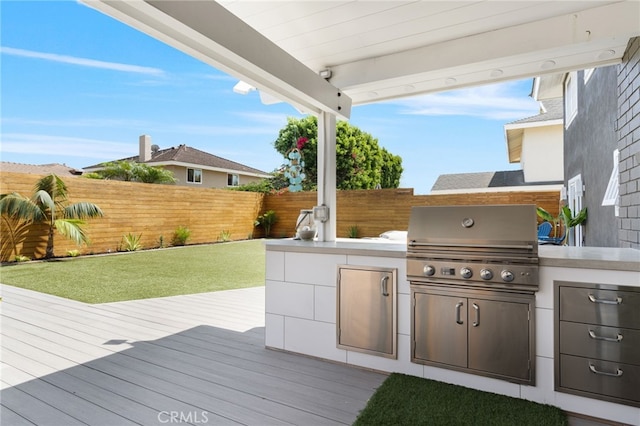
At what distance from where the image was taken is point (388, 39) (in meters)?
2.87

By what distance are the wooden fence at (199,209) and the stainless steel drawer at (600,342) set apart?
789 cm

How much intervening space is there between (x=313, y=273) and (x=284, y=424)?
1144 mm

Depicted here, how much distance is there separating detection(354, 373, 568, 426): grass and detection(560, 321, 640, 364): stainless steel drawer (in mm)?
364

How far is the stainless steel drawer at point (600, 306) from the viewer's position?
192cm

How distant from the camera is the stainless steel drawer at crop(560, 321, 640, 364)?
192 cm

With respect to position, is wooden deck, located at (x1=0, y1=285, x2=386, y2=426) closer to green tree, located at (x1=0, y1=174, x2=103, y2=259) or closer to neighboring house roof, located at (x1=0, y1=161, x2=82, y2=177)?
green tree, located at (x1=0, y1=174, x2=103, y2=259)

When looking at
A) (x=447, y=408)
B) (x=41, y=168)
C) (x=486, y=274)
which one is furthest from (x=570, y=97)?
(x=41, y=168)

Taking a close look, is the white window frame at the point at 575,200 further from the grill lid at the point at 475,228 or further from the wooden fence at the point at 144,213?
the wooden fence at the point at 144,213

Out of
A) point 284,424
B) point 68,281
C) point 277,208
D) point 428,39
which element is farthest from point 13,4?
point 284,424

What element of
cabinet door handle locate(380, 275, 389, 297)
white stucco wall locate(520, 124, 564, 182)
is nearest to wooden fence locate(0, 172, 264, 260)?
cabinet door handle locate(380, 275, 389, 297)

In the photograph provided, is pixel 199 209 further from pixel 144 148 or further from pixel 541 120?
pixel 144 148

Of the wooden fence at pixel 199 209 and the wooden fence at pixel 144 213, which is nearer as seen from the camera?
the wooden fence at pixel 144 213

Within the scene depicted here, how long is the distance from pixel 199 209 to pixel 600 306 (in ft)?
34.7

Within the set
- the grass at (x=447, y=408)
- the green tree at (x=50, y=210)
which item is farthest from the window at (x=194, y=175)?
the grass at (x=447, y=408)
